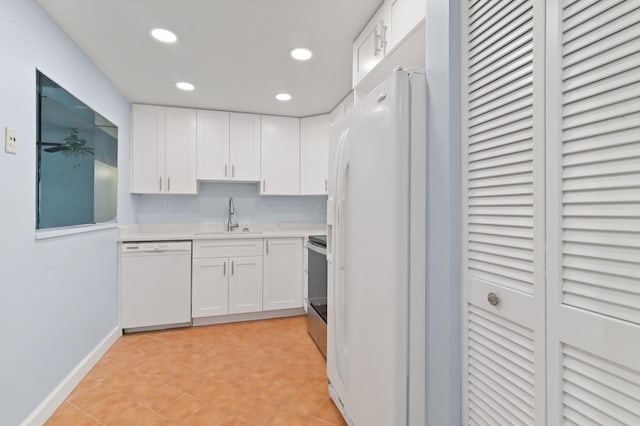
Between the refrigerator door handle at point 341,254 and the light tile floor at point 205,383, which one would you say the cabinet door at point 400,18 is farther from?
the light tile floor at point 205,383

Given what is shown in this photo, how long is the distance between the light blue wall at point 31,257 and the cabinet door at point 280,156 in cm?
182

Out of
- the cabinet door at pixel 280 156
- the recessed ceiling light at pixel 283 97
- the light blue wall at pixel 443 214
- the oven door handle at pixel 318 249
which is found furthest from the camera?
the cabinet door at pixel 280 156

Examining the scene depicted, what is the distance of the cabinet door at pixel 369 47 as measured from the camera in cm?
175

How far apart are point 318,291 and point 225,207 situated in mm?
1888

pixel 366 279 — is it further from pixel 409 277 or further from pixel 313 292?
pixel 313 292

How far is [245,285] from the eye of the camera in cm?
335

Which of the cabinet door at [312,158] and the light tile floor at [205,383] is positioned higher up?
the cabinet door at [312,158]

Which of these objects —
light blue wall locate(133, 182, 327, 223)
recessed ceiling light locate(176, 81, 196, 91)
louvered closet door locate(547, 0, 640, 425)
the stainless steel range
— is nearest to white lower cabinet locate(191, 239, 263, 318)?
light blue wall locate(133, 182, 327, 223)

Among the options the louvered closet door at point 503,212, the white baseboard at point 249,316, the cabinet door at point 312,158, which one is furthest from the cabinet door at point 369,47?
the white baseboard at point 249,316

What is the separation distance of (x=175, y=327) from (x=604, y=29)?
3.61 metres

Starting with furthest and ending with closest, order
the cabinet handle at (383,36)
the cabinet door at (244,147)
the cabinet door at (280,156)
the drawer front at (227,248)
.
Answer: the cabinet door at (280,156) < the cabinet door at (244,147) < the drawer front at (227,248) < the cabinet handle at (383,36)

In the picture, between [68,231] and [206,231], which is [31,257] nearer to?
[68,231]

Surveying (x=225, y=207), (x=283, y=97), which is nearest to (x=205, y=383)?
(x=225, y=207)

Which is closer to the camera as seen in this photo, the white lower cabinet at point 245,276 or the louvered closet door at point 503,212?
the louvered closet door at point 503,212
